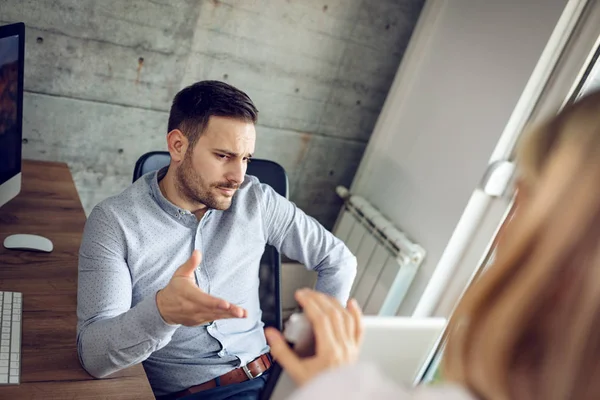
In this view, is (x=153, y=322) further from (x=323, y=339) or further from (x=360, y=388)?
(x=360, y=388)

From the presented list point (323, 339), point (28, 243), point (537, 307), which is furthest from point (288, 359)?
point (28, 243)

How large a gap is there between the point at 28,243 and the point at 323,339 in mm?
1292

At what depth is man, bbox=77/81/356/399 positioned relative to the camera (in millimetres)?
1405

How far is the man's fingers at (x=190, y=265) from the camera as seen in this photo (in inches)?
43.0

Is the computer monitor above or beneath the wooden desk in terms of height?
above

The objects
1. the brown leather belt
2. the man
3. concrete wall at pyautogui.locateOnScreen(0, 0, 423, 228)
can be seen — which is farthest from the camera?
concrete wall at pyautogui.locateOnScreen(0, 0, 423, 228)

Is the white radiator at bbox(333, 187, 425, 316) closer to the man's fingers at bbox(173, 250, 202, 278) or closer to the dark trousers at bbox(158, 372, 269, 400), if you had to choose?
the dark trousers at bbox(158, 372, 269, 400)

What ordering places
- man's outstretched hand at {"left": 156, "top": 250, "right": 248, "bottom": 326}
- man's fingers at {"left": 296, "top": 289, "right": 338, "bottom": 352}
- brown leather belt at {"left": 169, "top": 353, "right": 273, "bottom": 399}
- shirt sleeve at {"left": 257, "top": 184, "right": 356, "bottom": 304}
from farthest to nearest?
shirt sleeve at {"left": 257, "top": 184, "right": 356, "bottom": 304} → brown leather belt at {"left": 169, "top": 353, "right": 273, "bottom": 399} → man's outstretched hand at {"left": 156, "top": 250, "right": 248, "bottom": 326} → man's fingers at {"left": 296, "top": 289, "right": 338, "bottom": 352}

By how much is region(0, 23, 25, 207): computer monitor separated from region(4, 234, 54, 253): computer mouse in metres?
0.11

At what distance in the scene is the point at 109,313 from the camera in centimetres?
129

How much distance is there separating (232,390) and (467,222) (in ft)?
3.83

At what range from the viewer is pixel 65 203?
1.90m

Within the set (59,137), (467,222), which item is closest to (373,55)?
(467,222)

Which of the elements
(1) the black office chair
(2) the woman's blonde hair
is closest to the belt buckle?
(1) the black office chair
